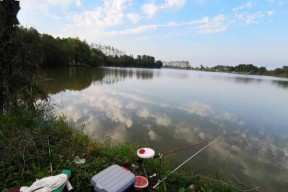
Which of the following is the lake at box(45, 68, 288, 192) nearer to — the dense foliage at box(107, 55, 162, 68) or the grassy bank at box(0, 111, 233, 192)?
the grassy bank at box(0, 111, 233, 192)

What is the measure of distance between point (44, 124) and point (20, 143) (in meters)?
1.15

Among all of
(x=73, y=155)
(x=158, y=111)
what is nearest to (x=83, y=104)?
(x=158, y=111)

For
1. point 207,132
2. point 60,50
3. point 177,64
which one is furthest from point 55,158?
point 177,64

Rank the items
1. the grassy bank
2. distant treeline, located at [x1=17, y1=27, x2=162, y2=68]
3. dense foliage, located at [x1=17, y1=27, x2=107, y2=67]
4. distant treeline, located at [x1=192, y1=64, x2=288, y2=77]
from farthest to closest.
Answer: distant treeline, located at [x1=192, y1=64, x2=288, y2=77]
dense foliage, located at [x1=17, y1=27, x2=107, y2=67]
distant treeline, located at [x1=17, y1=27, x2=162, y2=68]
the grassy bank

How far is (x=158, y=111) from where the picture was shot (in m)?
9.28

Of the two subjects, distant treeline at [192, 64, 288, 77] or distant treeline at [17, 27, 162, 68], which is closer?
distant treeline at [17, 27, 162, 68]

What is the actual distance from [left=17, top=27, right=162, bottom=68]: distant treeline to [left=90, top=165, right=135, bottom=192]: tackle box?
392cm

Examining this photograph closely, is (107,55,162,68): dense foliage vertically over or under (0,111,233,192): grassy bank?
over

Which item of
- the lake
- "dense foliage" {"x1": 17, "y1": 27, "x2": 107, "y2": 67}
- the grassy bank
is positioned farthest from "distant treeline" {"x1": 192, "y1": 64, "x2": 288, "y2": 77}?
the grassy bank

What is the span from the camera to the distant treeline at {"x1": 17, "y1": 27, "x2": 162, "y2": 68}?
32.8 meters

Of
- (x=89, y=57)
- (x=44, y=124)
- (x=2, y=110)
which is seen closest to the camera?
(x=44, y=124)

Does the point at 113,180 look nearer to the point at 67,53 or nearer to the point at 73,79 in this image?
the point at 73,79

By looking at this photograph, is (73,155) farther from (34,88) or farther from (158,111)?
(158,111)

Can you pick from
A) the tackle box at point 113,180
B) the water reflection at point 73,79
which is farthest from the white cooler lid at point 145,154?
the water reflection at point 73,79
